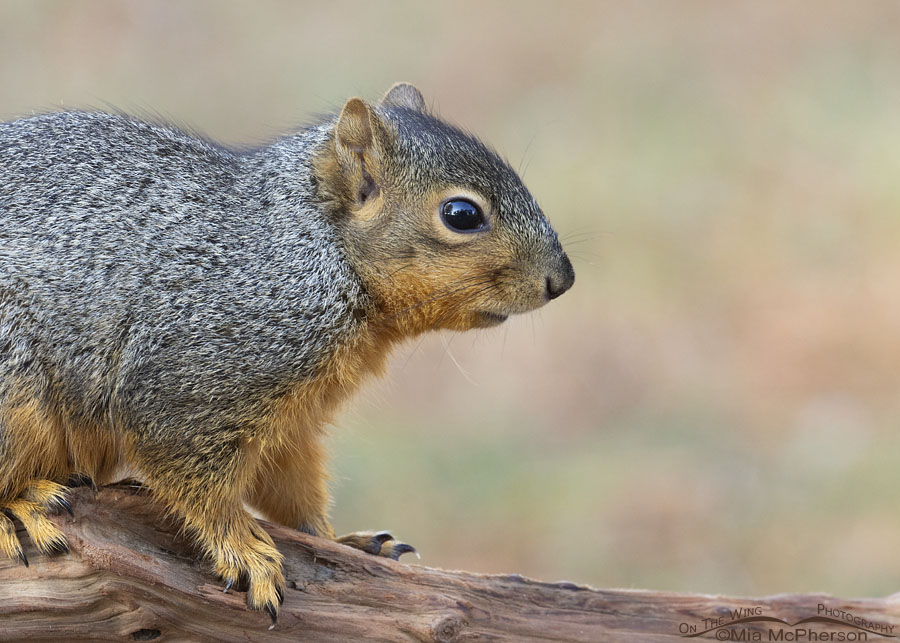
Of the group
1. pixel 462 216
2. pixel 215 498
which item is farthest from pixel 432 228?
pixel 215 498

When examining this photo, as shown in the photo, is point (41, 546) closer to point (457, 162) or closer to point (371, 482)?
point (457, 162)

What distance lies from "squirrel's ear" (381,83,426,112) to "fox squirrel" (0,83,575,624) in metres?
0.35

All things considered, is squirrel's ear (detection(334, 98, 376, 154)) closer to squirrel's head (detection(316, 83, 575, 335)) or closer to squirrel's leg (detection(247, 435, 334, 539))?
squirrel's head (detection(316, 83, 575, 335))

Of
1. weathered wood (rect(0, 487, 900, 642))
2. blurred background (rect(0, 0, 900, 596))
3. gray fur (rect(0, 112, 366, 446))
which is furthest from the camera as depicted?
blurred background (rect(0, 0, 900, 596))

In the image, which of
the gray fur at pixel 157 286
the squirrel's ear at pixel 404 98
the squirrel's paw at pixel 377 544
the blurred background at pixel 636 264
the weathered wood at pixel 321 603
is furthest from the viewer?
the blurred background at pixel 636 264

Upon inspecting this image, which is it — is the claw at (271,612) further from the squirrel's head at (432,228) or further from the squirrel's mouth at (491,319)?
the squirrel's mouth at (491,319)

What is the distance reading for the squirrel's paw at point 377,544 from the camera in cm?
326

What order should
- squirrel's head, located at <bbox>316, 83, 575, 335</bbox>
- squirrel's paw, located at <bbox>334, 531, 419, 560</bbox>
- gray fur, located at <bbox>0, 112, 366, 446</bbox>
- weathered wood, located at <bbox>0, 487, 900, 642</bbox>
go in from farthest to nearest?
squirrel's paw, located at <bbox>334, 531, 419, 560</bbox>, squirrel's head, located at <bbox>316, 83, 575, 335</bbox>, gray fur, located at <bbox>0, 112, 366, 446</bbox>, weathered wood, located at <bbox>0, 487, 900, 642</bbox>

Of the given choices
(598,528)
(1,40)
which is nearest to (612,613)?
(598,528)

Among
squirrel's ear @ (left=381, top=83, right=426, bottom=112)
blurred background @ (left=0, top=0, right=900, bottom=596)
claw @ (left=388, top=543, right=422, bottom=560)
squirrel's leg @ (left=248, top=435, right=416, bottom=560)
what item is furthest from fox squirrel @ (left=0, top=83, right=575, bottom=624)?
blurred background @ (left=0, top=0, right=900, bottom=596)

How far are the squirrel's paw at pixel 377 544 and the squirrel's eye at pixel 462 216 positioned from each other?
3.28 feet

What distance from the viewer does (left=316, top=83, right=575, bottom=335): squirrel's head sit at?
9.56 feet

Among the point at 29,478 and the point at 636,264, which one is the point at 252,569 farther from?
the point at 636,264

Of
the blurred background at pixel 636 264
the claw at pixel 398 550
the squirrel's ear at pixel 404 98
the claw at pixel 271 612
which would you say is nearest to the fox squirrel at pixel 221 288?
the claw at pixel 271 612
